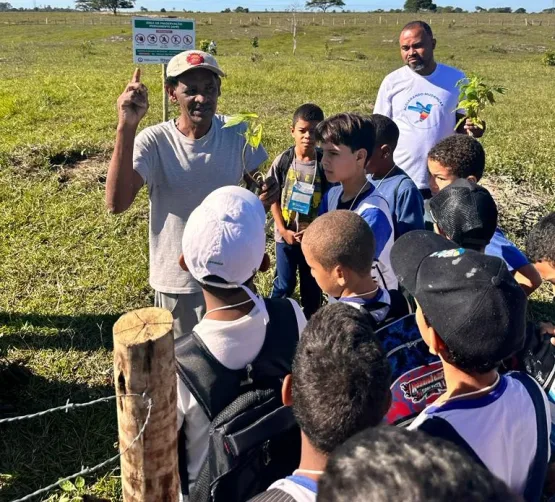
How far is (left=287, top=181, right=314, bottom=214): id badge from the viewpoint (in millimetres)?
3898

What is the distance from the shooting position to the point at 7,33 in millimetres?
50500

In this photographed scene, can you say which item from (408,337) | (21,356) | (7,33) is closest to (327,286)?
(408,337)

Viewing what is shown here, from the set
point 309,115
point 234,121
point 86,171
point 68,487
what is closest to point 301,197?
point 309,115

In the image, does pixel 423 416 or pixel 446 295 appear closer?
pixel 423 416

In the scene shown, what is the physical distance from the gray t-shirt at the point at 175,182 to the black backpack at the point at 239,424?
1.26 meters

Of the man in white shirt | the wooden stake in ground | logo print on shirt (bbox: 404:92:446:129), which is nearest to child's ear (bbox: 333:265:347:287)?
the wooden stake in ground

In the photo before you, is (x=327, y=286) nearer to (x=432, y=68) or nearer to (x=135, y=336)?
(x=135, y=336)

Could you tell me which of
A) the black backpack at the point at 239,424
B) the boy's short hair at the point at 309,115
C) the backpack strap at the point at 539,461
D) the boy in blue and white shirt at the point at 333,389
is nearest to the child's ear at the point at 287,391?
the boy in blue and white shirt at the point at 333,389

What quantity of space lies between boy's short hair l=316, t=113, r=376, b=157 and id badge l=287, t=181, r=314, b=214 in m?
0.79

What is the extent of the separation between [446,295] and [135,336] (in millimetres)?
926

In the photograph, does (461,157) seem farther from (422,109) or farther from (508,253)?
(422,109)

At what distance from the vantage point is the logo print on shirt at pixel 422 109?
4.26 meters

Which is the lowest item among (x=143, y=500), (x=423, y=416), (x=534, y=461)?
(x=143, y=500)

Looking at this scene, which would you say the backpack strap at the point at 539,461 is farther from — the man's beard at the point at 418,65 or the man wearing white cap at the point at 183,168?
the man's beard at the point at 418,65
